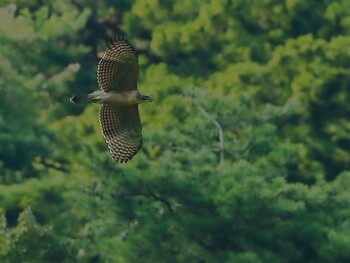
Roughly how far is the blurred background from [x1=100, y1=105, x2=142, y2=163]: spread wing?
563 centimetres

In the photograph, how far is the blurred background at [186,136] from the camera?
1655 centimetres

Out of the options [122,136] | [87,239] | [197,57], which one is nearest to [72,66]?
[197,57]

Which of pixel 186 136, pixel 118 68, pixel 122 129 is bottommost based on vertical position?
pixel 186 136

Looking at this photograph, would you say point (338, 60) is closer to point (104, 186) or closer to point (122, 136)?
point (104, 186)

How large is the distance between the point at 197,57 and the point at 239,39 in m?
0.70

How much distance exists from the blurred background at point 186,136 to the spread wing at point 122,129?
563 cm

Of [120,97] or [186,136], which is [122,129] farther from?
[186,136]

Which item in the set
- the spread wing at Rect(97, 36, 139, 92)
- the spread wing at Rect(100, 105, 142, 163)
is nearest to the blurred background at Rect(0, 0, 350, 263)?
the spread wing at Rect(100, 105, 142, 163)

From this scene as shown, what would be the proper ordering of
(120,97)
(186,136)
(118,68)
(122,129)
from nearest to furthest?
(120,97) → (118,68) → (122,129) → (186,136)

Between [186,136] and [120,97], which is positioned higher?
[120,97]

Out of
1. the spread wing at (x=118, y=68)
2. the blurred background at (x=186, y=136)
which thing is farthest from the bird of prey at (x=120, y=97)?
the blurred background at (x=186, y=136)

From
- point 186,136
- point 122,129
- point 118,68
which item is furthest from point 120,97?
point 186,136

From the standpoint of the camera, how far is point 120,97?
918 centimetres

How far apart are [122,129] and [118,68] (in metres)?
0.43
